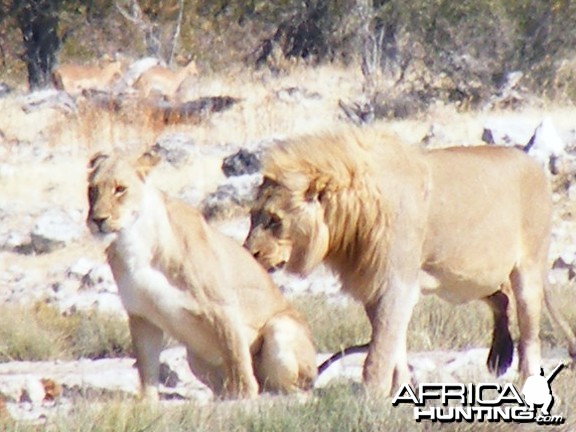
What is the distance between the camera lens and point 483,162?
24.8 ft

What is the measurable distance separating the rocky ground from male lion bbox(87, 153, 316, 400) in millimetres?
406

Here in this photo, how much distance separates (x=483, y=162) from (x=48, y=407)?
2420 millimetres

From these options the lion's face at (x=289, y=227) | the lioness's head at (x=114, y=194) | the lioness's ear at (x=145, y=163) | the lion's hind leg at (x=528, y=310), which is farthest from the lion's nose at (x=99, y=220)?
the lion's hind leg at (x=528, y=310)

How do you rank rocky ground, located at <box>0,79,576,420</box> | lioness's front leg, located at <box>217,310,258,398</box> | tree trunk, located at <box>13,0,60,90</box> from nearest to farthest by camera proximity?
lioness's front leg, located at <box>217,310,258,398</box> < rocky ground, located at <box>0,79,576,420</box> < tree trunk, located at <box>13,0,60,90</box>

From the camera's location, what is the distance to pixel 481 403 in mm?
6203

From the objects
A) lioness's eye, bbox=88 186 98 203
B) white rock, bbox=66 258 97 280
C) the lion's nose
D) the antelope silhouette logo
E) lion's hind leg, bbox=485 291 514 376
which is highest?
lioness's eye, bbox=88 186 98 203

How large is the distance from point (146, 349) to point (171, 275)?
0.40 m

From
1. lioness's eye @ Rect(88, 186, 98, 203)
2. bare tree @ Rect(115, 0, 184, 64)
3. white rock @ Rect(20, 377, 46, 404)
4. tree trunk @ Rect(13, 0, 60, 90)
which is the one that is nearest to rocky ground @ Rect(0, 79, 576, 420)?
white rock @ Rect(20, 377, 46, 404)

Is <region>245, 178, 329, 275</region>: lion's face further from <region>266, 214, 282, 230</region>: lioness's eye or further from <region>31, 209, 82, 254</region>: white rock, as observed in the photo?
<region>31, 209, 82, 254</region>: white rock

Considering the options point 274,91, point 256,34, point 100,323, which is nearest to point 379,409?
point 100,323

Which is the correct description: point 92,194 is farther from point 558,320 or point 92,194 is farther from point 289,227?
point 558,320

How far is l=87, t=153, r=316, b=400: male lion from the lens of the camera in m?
7.33

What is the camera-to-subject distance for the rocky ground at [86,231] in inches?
336

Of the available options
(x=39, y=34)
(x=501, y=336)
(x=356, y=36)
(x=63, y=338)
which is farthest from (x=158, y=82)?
(x=501, y=336)
